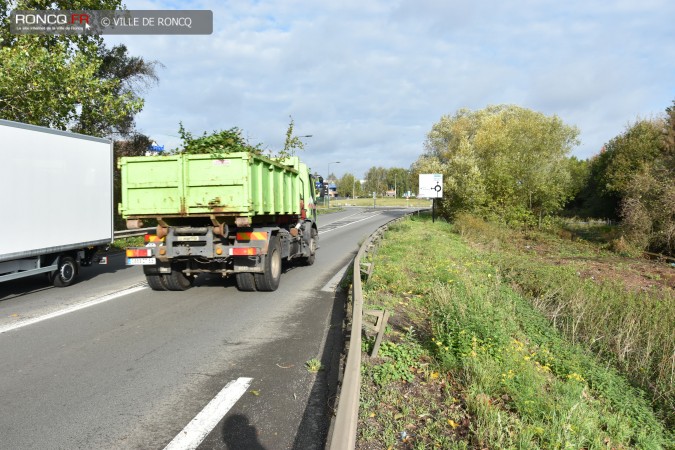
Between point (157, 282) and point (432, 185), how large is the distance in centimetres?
2368

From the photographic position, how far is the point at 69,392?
14.3ft

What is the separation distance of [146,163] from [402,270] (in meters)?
5.85

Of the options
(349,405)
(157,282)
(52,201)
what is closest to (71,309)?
(157,282)

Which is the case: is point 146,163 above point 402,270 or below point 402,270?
above

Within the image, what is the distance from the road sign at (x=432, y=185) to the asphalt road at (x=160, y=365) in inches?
868

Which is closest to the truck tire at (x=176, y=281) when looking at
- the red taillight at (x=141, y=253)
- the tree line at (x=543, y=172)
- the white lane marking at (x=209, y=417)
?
the red taillight at (x=141, y=253)

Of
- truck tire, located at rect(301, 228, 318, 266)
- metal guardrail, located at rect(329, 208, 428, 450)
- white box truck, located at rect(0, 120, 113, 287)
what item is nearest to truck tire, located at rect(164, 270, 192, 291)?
white box truck, located at rect(0, 120, 113, 287)

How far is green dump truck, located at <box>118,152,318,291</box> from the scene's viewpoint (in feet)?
26.7

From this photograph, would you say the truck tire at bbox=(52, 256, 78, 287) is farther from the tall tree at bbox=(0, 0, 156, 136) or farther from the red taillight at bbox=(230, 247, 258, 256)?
the tall tree at bbox=(0, 0, 156, 136)

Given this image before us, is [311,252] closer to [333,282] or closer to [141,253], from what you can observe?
[333,282]

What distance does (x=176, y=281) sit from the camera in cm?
917

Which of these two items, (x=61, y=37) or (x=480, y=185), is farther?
(x=480, y=185)

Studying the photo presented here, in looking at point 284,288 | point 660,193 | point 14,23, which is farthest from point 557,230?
point 14,23

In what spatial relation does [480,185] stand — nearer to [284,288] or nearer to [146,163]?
[284,288]
